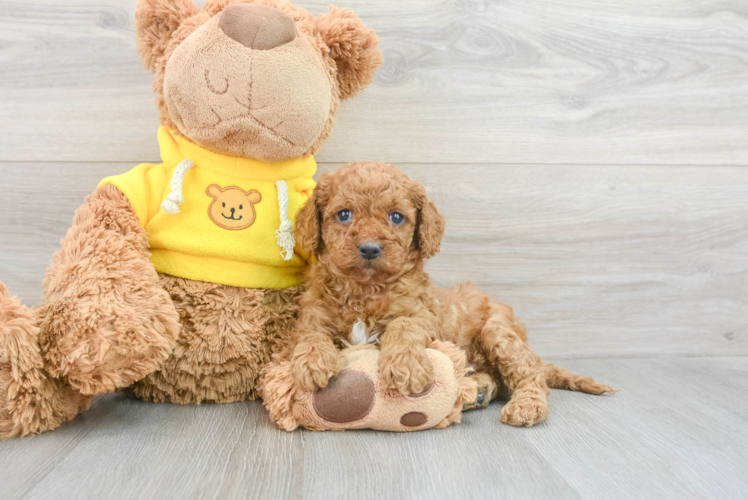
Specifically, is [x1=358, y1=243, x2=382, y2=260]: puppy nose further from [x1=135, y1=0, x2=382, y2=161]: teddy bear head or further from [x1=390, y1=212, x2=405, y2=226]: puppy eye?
[x1=135, y1=0, x2=382, y2=161]: teddy bear head

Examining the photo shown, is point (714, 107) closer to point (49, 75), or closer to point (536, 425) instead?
point (536, 425)

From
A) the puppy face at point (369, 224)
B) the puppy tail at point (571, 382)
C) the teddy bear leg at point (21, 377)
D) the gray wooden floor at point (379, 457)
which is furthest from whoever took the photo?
the puppy tail at point (571, 382)

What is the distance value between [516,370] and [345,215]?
621mm

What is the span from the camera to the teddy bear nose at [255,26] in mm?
1298

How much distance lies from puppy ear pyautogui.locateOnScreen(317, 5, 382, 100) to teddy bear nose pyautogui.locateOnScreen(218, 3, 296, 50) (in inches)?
6.4

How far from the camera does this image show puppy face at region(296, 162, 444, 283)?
1.32m

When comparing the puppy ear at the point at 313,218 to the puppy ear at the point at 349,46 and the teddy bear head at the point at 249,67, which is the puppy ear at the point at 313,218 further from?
the puppy ear at the point at 349,46

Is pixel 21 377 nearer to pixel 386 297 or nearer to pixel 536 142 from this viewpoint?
pixel 386 297

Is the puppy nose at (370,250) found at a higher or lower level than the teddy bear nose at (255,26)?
lower

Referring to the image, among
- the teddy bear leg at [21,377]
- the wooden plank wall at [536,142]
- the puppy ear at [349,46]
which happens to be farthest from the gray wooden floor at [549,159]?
the puppy ear at [349,46]

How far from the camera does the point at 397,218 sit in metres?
1.40

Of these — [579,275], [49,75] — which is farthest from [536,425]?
[49,75]

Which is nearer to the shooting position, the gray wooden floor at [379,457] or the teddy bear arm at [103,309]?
the gray wooden floor at [379,457]

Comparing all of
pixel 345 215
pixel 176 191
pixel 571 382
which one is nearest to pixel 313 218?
pixel 345 215
